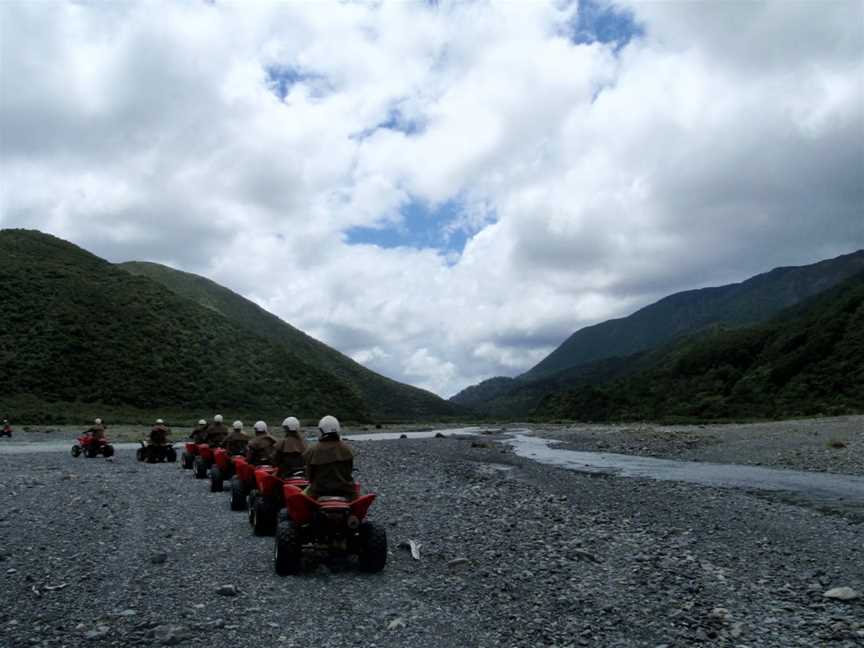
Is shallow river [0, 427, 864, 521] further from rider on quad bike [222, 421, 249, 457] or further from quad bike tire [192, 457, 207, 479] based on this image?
rider on quad bike [222, 421, 249, 457]

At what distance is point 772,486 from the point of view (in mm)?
22844

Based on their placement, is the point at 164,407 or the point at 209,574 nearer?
the point at 209,574

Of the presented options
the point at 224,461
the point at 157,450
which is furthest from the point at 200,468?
the point at 157,450

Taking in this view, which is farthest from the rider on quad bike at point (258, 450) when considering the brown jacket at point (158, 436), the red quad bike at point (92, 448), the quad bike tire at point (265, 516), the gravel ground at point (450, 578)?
the red quad bike at point (92, 448)

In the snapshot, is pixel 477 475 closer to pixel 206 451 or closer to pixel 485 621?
pixel 206 451

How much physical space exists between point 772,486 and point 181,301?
3937 inches

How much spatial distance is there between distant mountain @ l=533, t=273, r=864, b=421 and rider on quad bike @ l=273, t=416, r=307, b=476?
64454 millimetres

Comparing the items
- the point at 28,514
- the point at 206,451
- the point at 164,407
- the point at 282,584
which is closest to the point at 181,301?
the point at 164,407

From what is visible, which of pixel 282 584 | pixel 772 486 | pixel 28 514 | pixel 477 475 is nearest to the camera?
pixel 282 584

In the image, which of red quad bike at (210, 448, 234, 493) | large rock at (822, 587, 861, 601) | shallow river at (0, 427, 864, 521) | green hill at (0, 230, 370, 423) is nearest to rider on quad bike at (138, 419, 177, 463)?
shallow river at (0, 427, 864, 521)

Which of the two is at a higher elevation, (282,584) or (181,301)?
(181,301)

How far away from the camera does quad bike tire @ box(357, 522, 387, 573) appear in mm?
10070

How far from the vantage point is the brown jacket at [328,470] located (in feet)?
34.4

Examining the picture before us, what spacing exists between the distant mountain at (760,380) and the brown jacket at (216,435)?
60.5 meters
